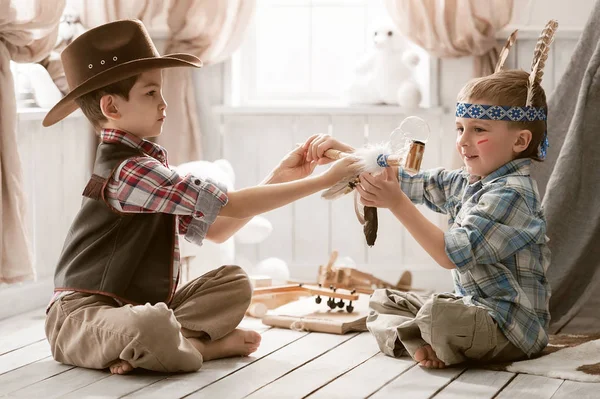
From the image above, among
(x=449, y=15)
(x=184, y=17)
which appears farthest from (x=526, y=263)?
(x=184, y=17)

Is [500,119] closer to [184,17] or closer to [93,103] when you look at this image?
[93,103]

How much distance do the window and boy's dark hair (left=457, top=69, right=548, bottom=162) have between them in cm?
151

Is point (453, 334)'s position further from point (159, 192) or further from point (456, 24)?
point (456, 24)

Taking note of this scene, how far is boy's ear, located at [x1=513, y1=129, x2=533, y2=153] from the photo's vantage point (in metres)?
2.31

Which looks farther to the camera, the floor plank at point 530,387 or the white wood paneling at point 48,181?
the white wood paneling at point 48,181

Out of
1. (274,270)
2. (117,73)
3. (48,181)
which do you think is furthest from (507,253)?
(48,181)

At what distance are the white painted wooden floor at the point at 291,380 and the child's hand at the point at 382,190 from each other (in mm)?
433

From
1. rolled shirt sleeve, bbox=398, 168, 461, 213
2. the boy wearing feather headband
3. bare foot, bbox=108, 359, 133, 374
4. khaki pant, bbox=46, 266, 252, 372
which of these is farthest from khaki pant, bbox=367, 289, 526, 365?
bare foot, bbox=108, 359, 133, 374

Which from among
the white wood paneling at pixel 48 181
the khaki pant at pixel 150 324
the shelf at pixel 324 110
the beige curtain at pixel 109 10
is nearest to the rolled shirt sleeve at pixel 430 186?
the khaki pant at pixel 150 324

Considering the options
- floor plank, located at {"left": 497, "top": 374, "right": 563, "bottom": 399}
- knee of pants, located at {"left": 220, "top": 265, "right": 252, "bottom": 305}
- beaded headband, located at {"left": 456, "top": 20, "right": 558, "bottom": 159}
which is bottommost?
floor plank, located at {"left": 497, "top": 374, "right": 563, "bottom": 399}

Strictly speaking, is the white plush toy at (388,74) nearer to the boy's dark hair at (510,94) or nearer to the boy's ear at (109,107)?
the boy's dark hair at (510,94)

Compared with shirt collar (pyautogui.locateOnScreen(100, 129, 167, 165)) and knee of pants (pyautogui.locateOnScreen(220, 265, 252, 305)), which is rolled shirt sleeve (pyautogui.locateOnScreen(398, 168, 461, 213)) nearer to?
knee of pants (pyautogui.locateOnScreen(220, 265, 252, 305))

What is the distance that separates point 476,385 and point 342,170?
0.62 metres

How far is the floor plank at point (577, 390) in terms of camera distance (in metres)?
2.01
